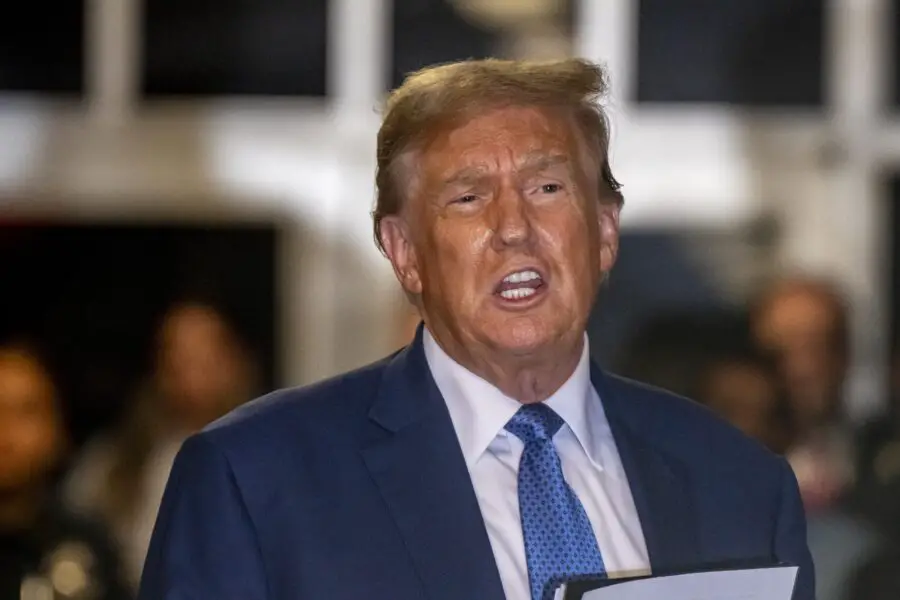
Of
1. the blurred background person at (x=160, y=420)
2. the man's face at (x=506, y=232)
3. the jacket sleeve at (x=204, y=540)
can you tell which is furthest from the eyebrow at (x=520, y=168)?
the blurred background person at (x=160, y=420)

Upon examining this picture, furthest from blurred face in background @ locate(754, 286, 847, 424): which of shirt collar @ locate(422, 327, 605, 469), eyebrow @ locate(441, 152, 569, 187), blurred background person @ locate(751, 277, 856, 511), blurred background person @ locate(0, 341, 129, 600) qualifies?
eyebrow @ locate(441, 152, 569, 187)

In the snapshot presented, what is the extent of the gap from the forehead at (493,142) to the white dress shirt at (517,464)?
0.65 ft

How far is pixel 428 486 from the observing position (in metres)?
1.65

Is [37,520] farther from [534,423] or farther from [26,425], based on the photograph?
[534,423]

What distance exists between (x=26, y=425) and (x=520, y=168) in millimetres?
2268

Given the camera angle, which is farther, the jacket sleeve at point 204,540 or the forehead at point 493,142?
the forehead at point 493,142

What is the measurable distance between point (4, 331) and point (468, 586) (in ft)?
8.92

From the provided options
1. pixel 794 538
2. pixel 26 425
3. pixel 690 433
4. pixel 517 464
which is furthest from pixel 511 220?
pixel 26 425

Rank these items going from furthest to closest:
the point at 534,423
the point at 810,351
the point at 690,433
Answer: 1. the point at 810,351
2. the point at 690,433
3. the point at 534,423

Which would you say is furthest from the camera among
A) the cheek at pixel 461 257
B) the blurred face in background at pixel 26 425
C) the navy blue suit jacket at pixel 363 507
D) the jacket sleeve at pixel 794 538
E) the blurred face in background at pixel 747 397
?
the blurred face in background at pixel 747 397

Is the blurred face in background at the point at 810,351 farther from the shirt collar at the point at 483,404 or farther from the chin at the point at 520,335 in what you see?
the chin at the point at 520,335

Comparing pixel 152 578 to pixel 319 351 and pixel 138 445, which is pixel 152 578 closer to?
pixel 138 445

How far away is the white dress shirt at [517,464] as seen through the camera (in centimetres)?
167

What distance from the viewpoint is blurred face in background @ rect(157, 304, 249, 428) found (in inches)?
149
